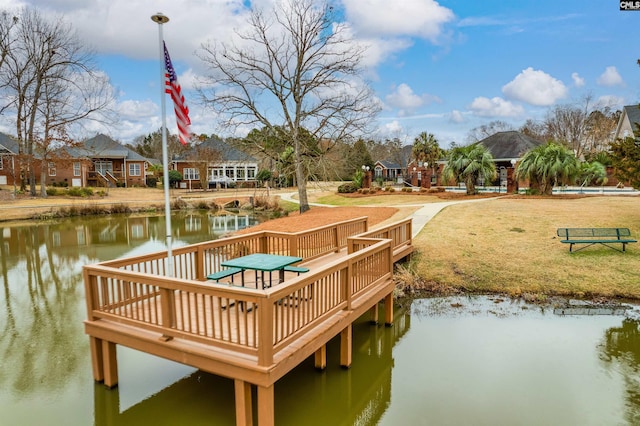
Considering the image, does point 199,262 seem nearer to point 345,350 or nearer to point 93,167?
point 345,350

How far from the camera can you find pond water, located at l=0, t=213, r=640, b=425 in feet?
16.5

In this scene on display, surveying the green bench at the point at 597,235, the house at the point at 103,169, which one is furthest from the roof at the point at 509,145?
the house at the point at 103,169

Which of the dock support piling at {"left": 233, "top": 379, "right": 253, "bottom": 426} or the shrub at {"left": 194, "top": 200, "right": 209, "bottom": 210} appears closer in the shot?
the dock support piling at {"left": 233, "top": 379, "right": 253, "bottom": 426}

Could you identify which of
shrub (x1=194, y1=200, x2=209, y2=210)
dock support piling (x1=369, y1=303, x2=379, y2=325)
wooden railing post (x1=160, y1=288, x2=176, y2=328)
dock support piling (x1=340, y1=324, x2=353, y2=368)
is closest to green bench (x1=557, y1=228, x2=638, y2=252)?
dock support piling (x1=369, y1=303, x2=379, y2=325)

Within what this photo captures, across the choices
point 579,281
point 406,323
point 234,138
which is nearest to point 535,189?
point 579,281

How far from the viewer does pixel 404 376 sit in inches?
240

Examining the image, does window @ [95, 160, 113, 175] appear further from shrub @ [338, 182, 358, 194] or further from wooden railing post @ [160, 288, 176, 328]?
wooden railing post @ [160, 288, 176, 328]

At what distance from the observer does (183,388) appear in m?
5.62

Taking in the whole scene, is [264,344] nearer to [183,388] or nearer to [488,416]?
[183,388]

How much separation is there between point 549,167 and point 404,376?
1951 cm

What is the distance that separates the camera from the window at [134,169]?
46234mm

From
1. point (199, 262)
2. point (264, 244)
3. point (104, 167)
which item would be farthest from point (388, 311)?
point (104, 167)

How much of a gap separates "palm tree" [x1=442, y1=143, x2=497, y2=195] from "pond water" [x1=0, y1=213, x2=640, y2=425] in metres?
16.5

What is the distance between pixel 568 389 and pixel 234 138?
19.5 m
